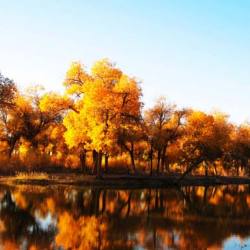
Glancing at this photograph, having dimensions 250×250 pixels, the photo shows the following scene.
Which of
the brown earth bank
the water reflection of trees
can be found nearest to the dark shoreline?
the brown earth bank

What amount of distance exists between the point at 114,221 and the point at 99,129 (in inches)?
1089

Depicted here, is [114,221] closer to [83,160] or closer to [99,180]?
[99,180]

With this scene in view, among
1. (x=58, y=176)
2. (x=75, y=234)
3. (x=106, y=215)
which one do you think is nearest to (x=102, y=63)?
(x=58, y=176)

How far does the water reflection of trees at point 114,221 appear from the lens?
2119cm

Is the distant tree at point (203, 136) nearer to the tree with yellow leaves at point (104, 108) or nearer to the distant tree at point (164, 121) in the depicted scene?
the distant tree at point (164, 121)

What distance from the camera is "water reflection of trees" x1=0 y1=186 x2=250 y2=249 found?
21188mm

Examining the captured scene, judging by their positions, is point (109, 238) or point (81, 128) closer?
point (109, 238)

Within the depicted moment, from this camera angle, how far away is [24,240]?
20.8m

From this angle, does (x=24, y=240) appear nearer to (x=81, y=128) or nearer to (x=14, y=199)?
(x=14, y=199)

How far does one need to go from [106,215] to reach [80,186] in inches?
916

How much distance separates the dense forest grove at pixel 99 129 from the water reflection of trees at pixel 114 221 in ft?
49.9

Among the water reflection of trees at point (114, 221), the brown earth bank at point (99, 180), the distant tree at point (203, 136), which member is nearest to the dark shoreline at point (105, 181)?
the brown earth bank at point (99, 180)

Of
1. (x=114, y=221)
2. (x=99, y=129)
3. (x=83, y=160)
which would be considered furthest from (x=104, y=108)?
(x=114, y=221)

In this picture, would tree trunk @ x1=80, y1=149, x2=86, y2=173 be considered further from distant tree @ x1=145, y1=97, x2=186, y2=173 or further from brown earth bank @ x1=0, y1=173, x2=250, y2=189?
distant tree @ x1=145, y1=97, x2=186, y2=173
